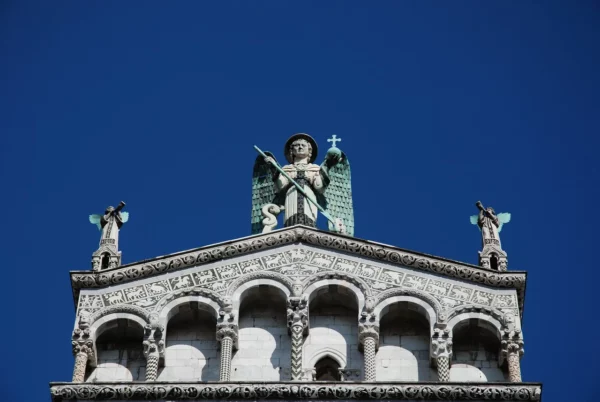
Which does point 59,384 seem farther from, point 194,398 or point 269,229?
point 269,229

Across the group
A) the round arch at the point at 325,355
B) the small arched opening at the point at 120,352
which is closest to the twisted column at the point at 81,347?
the small arched opening at the point at 120,352

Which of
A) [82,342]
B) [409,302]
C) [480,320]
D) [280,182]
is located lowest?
[82,342]

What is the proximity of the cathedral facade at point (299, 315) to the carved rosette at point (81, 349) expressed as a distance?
0.05 ft

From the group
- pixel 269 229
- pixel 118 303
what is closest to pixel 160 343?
pixel 118 303

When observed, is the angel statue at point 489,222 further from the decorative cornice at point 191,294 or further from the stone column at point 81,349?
the stone column at point 81,349

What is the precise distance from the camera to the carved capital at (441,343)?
29547mm

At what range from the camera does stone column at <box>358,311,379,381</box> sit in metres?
29.5

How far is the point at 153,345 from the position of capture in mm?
29719

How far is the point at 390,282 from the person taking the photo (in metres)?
30.5

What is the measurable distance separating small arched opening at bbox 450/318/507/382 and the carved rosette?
515cm

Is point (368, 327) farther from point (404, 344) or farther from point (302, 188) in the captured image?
point (302, 188)

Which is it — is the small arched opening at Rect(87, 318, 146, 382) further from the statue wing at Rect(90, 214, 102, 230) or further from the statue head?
the statue head

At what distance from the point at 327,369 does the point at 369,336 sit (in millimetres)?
804

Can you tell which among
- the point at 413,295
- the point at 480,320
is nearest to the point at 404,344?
the point at 413,295
